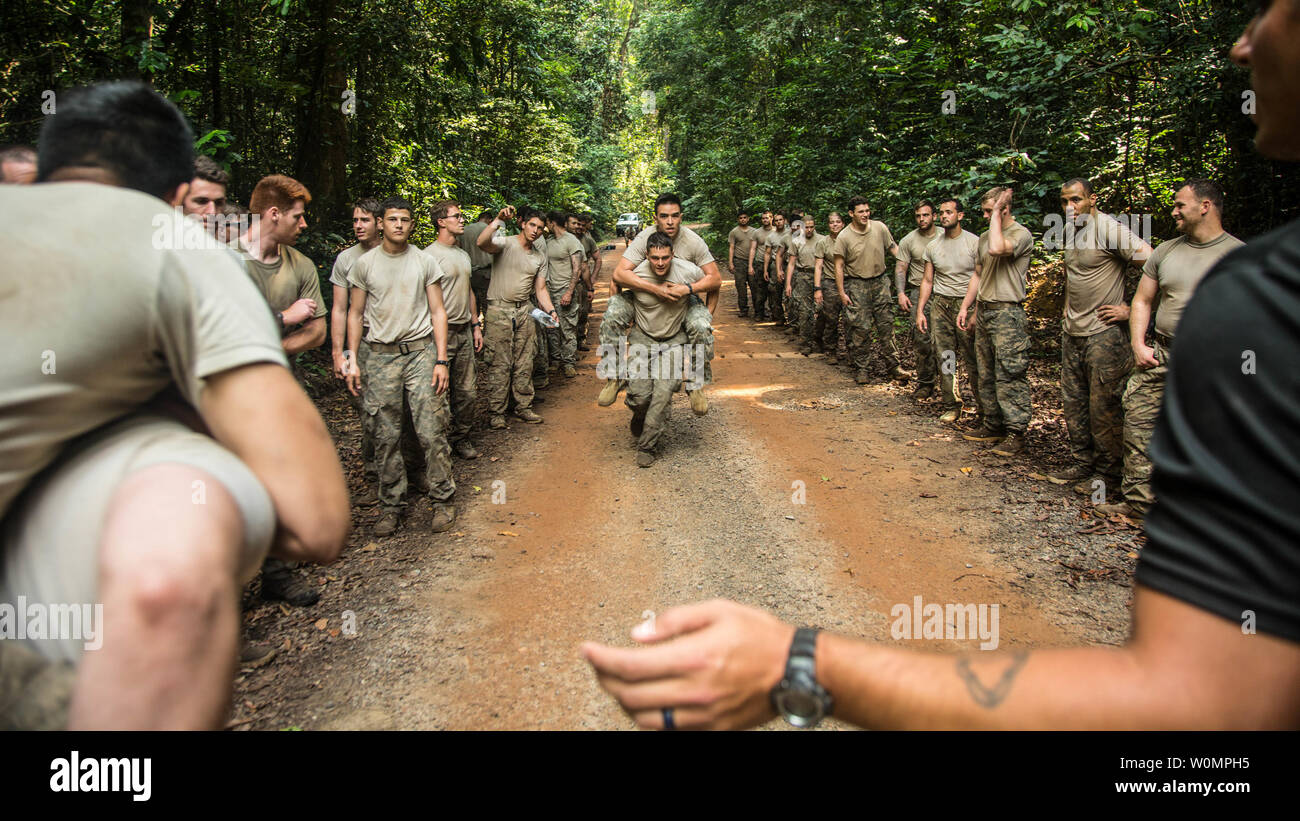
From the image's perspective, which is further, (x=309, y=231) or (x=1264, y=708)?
(x=309, y=231)

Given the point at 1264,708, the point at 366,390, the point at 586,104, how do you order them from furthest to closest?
1. the point at 586,104
2. the point at 366,390
3. the point at 1264,708

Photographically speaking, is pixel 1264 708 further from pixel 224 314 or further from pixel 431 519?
pixel 431 519

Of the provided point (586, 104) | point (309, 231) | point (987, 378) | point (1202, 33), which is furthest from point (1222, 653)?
point (586, 104)

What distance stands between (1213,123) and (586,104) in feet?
87.1

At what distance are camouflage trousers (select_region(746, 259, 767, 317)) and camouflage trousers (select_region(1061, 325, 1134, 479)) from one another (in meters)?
12.1

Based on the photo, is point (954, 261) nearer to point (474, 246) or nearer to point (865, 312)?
point (865, 312)

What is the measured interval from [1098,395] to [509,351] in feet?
21.8

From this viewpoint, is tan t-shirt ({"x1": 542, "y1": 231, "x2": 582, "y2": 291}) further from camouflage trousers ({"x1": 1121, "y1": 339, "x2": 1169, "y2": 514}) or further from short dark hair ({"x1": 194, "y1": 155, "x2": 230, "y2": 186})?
camouflage trousers ({"x1": 1121, "y1": 339, "x2": 1169, "y2": 514})

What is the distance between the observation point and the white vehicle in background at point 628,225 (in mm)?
39062

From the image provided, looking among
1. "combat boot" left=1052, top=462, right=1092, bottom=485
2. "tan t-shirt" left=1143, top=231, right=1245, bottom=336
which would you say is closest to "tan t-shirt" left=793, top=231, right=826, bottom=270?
"combat boot" left=1052, top=462, right=1092, bottom=485

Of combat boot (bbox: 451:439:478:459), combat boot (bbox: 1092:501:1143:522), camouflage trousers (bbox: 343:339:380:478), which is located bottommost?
combat boot (bbox: 1092:501:1143:522)

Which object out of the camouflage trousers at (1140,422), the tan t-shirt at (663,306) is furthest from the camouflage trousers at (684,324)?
the camouflage trousers at (1140,422)

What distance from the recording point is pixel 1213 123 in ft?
24.1

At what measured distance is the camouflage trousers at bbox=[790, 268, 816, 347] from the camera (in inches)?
560
